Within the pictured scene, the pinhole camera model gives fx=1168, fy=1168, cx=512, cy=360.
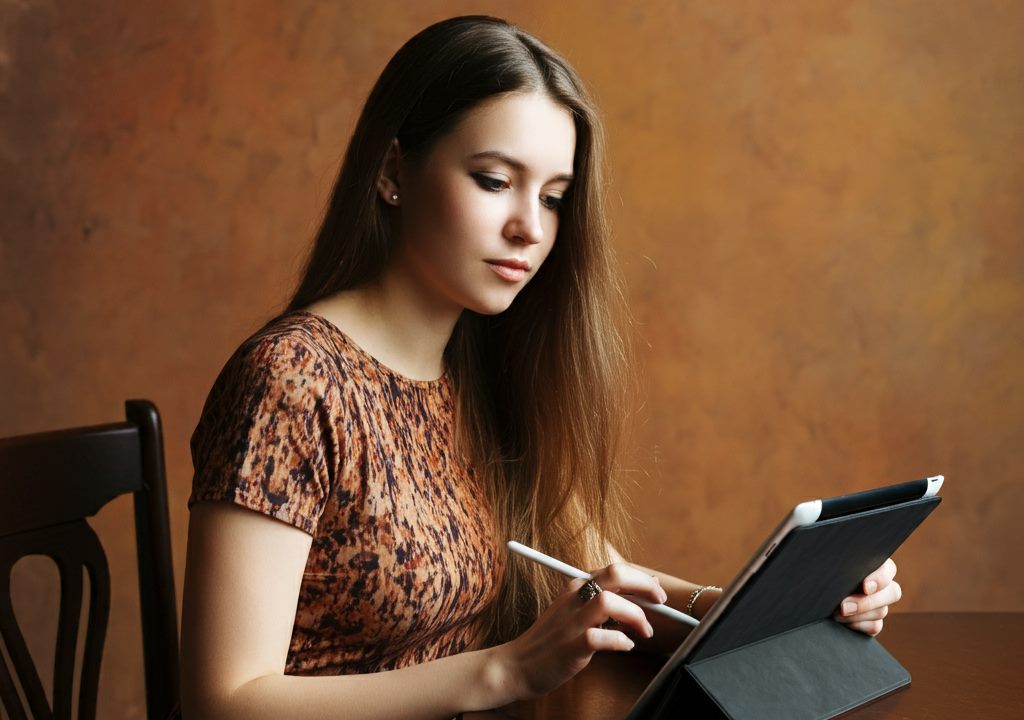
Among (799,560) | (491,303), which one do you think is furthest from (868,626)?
(491,303)

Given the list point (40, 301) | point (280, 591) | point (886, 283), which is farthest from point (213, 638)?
point (886, 283)

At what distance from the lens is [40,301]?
2.37 m

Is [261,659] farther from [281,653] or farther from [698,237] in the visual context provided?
[698,237]

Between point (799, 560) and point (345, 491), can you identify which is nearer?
point (799, 560)

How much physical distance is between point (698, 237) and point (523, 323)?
42.4 inches

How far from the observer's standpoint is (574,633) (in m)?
1.00

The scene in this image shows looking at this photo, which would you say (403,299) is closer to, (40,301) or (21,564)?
(40,301)

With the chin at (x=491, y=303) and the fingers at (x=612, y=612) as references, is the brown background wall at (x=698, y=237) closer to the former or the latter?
the chin at (x=491, y=303)

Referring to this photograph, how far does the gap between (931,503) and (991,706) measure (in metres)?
0.20

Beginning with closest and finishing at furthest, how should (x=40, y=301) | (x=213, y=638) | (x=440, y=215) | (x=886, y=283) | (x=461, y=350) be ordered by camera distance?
(x=213, y=638), (x=440, y=215), (x=461, y=350), (x=40, y=301), (x=886, y=283)

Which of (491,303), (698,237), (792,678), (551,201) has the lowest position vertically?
(792,678)

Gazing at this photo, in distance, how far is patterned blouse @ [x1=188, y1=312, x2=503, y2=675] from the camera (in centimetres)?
114

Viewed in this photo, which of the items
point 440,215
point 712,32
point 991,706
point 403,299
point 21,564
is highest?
point 712,32

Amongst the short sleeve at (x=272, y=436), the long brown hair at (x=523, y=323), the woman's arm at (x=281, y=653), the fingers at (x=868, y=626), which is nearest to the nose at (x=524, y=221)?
the long brown hair at (x=523, y=323)
